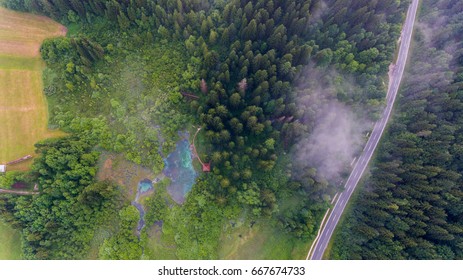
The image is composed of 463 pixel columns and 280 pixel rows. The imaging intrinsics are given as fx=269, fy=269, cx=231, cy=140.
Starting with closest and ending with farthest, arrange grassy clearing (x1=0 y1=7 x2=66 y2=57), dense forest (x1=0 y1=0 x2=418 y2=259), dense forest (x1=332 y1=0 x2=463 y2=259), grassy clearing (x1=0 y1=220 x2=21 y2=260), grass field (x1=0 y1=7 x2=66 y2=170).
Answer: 1. dense forest (x1=332 y1=0 x2=463 y2=259)
2. dense forest (x1=0 y1=0 x2=418 y2=259)
3. grassy clearing (x1=0 y1=220 x2=21 y2=260)
4. grass field (x1=0 y1=7 x2=66 y2=170)
5. grassy clearing (x1=0 y1=7 x2=66 y2=57)

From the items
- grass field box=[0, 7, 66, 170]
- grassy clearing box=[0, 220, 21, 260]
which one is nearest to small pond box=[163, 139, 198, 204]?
grass field box=[0, 7, 66, 170]

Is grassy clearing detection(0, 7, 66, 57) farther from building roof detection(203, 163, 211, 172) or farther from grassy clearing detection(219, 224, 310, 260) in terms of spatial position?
grassy clearing detection(219, 224, 310, 260)

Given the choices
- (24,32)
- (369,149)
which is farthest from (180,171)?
(24,32)

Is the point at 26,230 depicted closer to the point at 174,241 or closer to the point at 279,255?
the point at 174,241

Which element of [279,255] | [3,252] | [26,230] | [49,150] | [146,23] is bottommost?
[3,252]

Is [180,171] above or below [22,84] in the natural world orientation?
below

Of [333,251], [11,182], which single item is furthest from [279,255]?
[11,182]

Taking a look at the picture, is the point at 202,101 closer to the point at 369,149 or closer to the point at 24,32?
the point at 369,149
